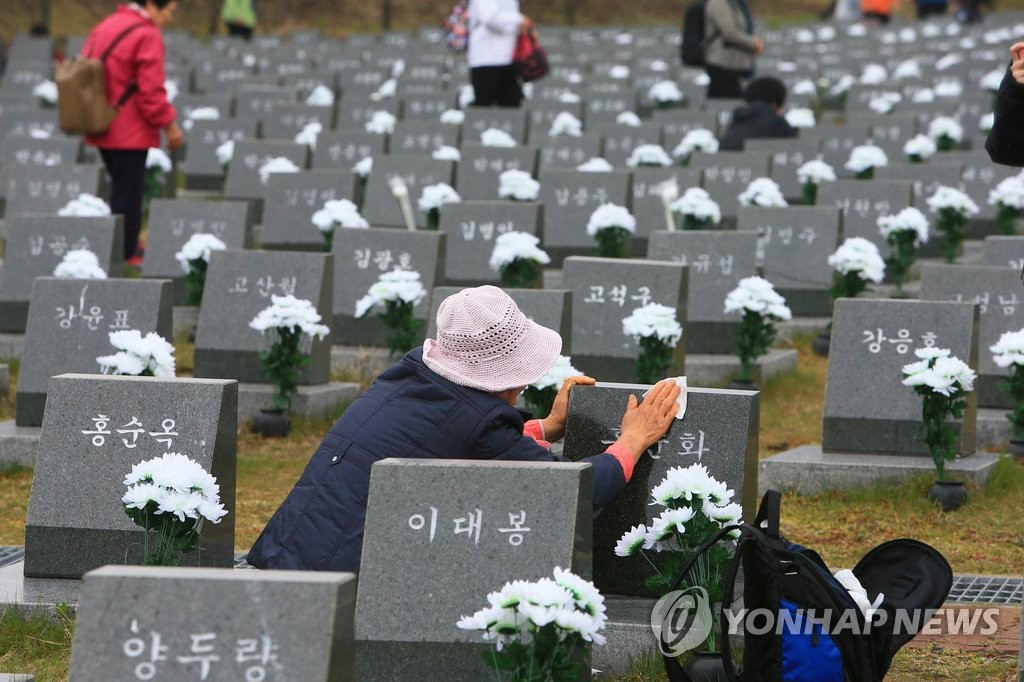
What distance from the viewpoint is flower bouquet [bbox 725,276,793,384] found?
26.0 ft

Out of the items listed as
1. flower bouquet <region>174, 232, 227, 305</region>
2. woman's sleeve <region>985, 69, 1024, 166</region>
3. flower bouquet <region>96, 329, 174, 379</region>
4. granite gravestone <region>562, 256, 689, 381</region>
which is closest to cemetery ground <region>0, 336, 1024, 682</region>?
flower bouquet <region>96, 329, 174, 379</region>

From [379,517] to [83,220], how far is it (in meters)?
5.26

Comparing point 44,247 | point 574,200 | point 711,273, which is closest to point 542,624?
point 711,273

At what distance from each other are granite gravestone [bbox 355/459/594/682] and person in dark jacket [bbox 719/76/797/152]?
895 centimetres

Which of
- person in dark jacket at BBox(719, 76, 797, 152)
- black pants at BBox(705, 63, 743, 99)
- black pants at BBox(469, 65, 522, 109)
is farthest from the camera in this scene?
black pants at BBox(705, 63, 743, 99)

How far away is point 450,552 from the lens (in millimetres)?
4199

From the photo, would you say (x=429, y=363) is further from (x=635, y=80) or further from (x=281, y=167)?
(x=635, y=80)

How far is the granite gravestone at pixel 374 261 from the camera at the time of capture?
28.3 feet

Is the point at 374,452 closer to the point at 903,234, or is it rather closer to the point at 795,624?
the point at 795,624

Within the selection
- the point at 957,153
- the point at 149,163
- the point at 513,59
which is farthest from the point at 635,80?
the point at 149,163

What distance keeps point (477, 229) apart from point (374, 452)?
5.14 meters

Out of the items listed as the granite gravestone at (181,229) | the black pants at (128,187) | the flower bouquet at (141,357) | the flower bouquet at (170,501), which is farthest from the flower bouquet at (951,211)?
the flower bouquet at (170,501)

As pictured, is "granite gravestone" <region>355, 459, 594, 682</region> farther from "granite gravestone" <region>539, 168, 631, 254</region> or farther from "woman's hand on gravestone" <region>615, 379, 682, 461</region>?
"granite gravestone" <region>539, 168, 631, 254</region>

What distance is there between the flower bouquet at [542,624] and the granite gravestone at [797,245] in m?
6.08
